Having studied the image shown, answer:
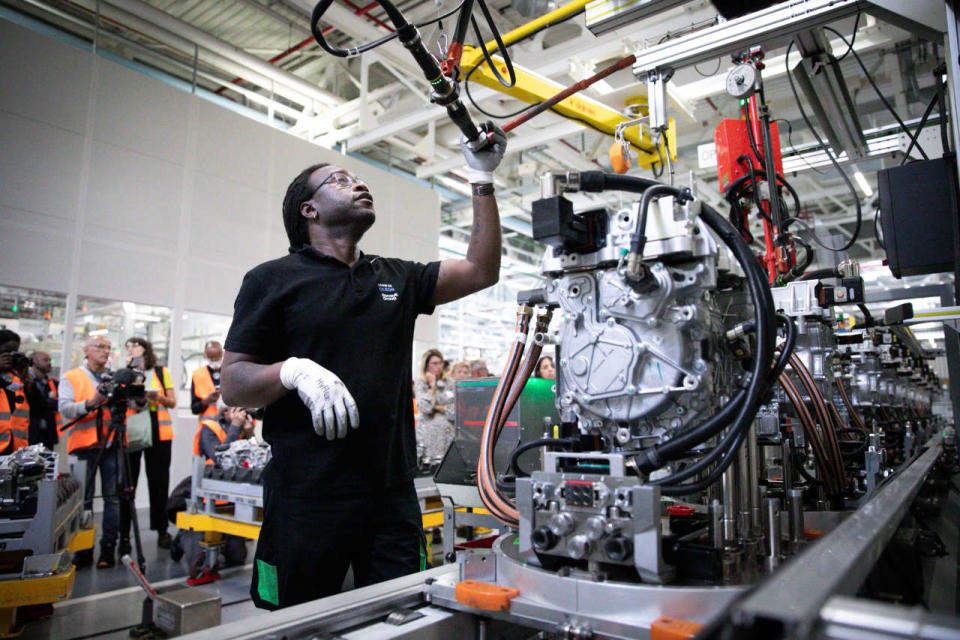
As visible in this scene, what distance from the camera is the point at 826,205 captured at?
446 inches

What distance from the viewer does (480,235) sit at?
5.56ft

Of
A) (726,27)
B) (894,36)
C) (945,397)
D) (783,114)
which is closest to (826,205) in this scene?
(945,397)

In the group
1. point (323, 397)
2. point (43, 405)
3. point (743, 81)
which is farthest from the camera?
point (43, 405)

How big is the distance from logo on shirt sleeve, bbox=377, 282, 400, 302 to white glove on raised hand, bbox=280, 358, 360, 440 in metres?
0.32

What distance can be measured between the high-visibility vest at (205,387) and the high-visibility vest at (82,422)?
0.84 meters

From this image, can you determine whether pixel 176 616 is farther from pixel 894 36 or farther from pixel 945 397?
pixel 945 397

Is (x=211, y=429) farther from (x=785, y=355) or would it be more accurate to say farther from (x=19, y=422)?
(x=785, y=355)

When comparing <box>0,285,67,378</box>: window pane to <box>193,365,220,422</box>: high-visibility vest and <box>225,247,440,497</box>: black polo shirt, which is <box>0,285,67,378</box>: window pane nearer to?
<box>193,365,220,422</box>: high-visibility vest

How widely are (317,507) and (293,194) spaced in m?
0.90

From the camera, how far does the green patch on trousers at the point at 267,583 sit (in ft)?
4.82

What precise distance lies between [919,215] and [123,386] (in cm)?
444

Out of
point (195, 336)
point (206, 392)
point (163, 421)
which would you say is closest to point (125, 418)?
point (163, 421)

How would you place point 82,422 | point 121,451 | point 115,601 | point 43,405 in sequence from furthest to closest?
point 43,405 → point 82,422 → point 121,451 → point 115,601

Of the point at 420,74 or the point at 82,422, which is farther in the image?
the point at 420,74
